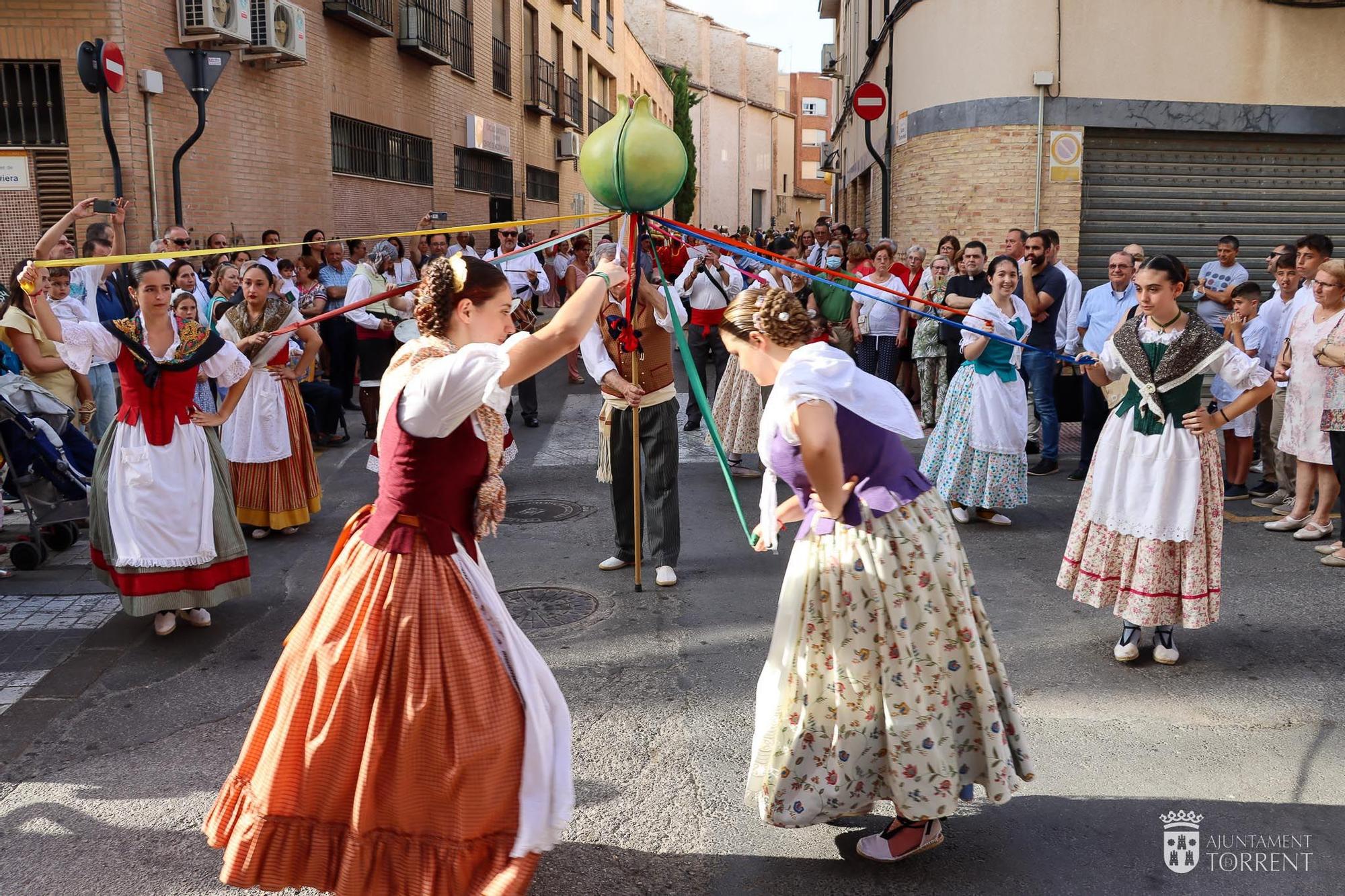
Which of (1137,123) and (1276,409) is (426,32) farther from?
(1276,409)

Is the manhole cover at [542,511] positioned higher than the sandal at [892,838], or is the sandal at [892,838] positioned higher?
the manhole cover at [542,511]

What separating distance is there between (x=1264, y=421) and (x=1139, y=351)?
13.5ft

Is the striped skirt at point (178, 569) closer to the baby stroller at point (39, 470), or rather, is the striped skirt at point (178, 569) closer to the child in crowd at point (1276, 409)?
the baby stroller at point (39, 470)

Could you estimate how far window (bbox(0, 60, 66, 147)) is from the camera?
37.2 ft

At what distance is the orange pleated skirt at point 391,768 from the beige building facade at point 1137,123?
12097mm

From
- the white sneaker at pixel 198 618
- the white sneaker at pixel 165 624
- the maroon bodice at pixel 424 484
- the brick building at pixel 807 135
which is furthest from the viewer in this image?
the brick building at pixel 807 135

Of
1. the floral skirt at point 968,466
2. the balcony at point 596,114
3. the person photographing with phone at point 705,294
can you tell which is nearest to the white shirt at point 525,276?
the person photographing with phone at point 705,294

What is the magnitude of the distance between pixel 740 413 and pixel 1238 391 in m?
3.75

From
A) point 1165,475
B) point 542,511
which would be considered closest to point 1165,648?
point 1165,475

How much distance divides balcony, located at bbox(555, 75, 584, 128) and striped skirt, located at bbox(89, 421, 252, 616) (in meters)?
26.3

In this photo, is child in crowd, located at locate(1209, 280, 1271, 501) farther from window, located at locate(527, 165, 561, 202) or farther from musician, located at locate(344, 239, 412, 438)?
window, located at locate(527, 165, 561, 202)

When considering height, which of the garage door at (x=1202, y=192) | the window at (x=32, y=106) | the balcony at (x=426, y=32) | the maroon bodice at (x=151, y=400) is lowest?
the maroon bodice at (x=151, y=400)

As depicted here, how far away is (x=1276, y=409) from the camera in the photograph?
809 cm

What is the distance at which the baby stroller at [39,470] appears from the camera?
665cm
